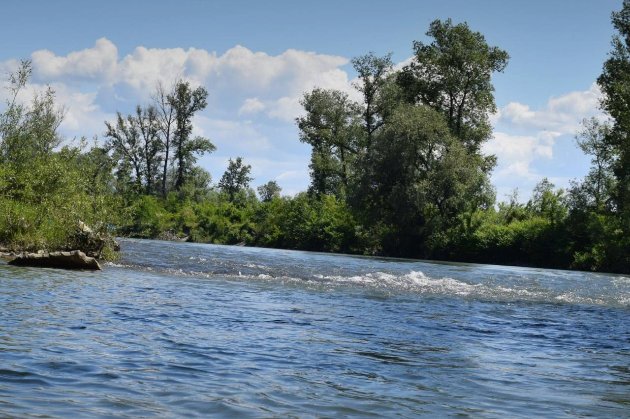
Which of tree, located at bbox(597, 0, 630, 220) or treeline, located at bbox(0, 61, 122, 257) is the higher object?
tree, located at bbox(597, 0, 630, 220)

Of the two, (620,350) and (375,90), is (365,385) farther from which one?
(375,90)

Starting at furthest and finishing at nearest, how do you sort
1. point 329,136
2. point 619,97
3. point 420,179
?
point 329,136, point 420,179, point 619,97

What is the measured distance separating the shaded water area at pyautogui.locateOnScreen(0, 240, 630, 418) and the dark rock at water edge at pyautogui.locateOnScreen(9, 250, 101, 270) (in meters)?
1.76

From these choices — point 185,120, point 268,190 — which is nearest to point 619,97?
point 185,120

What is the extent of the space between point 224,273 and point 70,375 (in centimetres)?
1648

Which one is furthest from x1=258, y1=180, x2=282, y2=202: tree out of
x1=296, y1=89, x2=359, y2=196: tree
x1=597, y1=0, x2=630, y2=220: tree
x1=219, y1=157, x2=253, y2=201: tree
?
x1=597, y1=0, x2=630, y2=220: tree

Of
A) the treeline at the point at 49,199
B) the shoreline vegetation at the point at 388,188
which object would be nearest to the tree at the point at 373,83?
the shoreline vegetation at the point at 388,188

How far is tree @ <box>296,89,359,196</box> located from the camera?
71375 mm

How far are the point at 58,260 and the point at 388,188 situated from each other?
3595cm

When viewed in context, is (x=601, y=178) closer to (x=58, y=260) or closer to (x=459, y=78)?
(x=459, y=78)

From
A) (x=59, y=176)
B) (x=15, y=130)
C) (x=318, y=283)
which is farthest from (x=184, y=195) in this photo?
(x=318, y=283)

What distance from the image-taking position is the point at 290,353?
9.05 m

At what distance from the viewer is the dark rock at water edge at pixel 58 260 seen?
2023 centimetres

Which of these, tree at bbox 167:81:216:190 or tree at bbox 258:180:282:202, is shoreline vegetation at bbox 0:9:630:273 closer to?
tree at bbox 167:81:216:190
